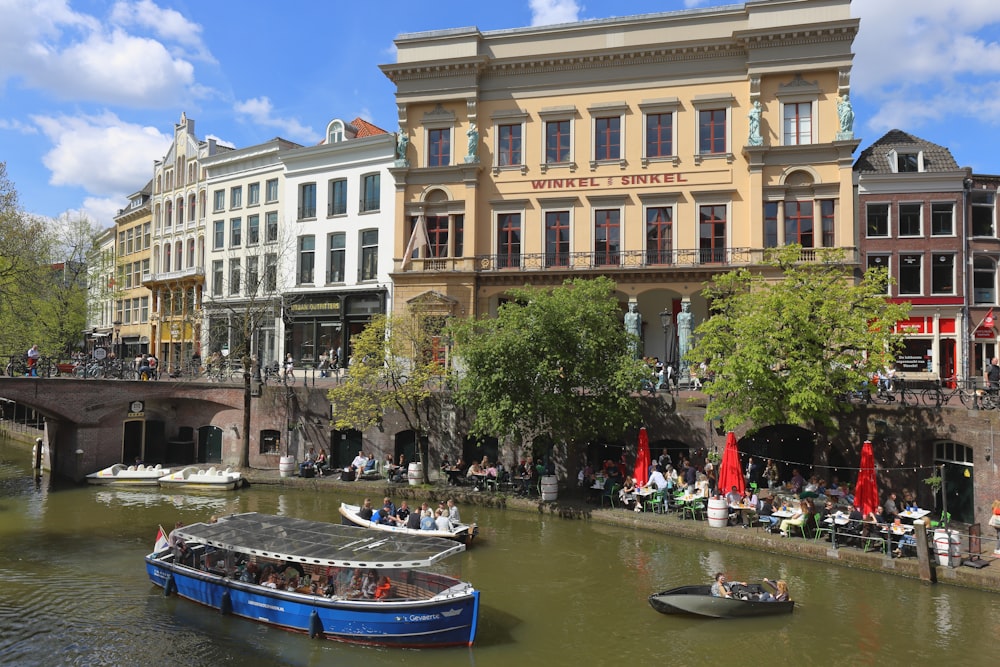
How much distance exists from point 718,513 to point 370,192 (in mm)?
28997

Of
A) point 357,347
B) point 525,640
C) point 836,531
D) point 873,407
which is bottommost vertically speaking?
point 525,640

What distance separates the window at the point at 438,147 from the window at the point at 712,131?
13.7m

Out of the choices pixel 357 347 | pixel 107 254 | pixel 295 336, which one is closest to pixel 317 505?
pixel 357 347

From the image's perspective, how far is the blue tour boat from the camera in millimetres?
15016

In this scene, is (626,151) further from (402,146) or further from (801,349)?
(801,349)

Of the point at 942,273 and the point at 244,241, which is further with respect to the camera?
the point at 244,241

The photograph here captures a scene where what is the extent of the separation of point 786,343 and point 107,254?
52.5m

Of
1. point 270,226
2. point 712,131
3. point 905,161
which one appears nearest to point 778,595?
point 712,131

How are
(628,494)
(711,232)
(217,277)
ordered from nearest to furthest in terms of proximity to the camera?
(628,494)
(711,232)
(217,277)

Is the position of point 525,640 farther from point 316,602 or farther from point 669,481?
point 669,481

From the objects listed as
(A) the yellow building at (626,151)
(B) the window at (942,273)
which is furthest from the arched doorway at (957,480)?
(B) the window at (942,273)

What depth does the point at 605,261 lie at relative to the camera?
3731cm

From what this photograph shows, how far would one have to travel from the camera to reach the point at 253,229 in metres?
47.9

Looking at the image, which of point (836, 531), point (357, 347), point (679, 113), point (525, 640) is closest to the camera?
point (525, 640)
